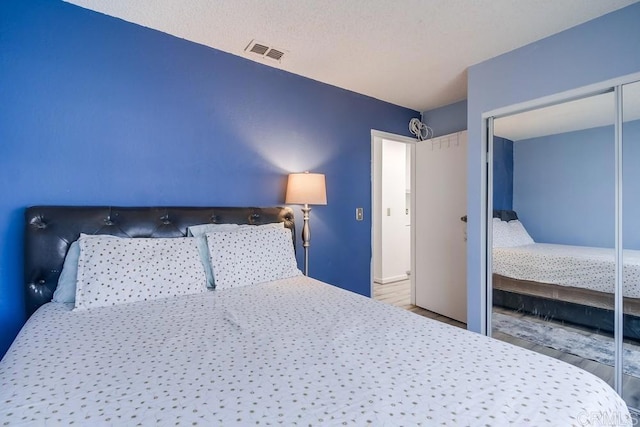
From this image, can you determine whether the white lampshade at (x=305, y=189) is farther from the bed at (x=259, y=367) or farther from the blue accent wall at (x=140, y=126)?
the bed at (x=259, y=367)

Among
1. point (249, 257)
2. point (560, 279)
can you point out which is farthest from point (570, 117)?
point (249, 257)

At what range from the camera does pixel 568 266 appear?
2.22 metres

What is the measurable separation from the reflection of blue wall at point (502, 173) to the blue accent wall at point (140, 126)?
1412 millimetres

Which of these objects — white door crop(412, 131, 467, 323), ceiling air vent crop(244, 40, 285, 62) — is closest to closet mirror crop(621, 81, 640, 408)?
white door crop(412, 131, 467, 323)

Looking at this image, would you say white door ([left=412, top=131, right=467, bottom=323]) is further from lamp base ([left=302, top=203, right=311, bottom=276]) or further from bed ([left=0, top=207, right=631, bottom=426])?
bed ([left=0, top=207, right=631, bottom=426])

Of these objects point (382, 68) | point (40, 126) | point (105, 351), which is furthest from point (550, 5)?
point (40, 126)

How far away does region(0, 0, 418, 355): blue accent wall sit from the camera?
5.54 ft

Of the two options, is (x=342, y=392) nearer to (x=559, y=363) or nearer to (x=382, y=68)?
(x=559, y=363)

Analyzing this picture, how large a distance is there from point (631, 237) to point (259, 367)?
2368mm

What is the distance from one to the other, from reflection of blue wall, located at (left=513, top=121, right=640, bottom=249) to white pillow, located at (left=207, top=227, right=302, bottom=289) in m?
1.92

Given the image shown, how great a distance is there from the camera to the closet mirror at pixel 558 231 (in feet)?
6.59

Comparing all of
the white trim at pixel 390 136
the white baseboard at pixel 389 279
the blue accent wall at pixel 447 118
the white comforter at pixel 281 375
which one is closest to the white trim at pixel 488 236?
the blue accent wall at pixel 447 118

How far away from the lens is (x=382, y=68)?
264cm

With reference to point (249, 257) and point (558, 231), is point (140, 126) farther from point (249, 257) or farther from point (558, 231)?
point (558, 231)
